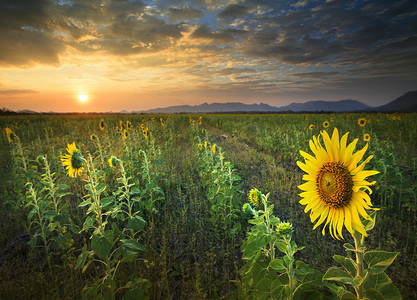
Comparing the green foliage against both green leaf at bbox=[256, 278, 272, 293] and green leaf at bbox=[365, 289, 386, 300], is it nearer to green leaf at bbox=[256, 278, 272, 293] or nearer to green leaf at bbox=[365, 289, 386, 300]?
green leaf at bbox=[256, 278, 272, 293]

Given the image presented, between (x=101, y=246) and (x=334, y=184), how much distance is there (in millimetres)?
1982

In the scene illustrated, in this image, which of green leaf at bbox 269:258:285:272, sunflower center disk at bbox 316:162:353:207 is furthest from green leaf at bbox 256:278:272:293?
sunflower center disk at bbox 316:162:353:207

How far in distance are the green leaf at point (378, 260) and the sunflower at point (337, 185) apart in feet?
0.47

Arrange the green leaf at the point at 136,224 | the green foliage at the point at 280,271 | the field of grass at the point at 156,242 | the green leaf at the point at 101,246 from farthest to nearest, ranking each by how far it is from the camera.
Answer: the green leaf at the point at 136,224, the field of grass at the point at 156,242, the green leaf at the point at 101,246, the green foliage at the point at 280,271

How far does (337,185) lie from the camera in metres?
1.20

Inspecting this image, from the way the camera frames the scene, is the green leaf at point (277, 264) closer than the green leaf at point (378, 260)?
No

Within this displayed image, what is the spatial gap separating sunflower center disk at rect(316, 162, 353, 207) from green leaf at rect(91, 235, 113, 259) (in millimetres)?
1850

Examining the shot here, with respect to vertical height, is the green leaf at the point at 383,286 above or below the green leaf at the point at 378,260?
below

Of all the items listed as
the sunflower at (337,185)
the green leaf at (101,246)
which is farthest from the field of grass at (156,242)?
the sunflower at (337,185)

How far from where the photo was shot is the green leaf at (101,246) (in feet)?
6.17

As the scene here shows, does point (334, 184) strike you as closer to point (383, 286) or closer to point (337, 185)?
point (337, 185)

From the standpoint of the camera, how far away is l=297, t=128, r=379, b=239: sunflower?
112cm

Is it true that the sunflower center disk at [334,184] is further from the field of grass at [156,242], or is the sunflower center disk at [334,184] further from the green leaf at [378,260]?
the field of grass at [156,242]

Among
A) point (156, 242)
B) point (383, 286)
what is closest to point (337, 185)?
point (383, 286)
